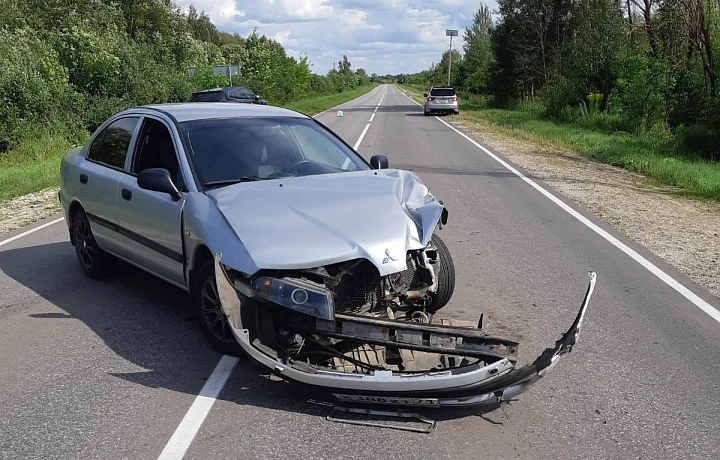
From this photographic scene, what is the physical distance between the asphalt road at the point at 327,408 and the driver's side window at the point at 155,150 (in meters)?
1.19

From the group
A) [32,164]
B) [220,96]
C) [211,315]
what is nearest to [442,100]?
[220,96]

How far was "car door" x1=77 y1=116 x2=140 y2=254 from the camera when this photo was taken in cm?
613

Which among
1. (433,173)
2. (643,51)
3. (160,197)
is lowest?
(433,173)

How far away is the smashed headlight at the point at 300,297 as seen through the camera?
12.9 feet

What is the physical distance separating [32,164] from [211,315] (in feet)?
43.7

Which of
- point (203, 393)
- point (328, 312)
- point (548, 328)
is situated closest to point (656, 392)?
point (548, 328)

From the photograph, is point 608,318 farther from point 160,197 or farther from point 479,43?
point 479,43

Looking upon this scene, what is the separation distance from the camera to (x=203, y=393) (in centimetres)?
429

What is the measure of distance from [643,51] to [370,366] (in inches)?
959

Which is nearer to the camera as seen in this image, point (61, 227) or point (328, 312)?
point (328, 312)

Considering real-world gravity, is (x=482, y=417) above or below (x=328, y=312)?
below

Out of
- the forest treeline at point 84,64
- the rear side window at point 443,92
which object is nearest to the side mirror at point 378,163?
the forest treeline at point 84,64

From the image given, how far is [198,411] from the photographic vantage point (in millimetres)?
4066

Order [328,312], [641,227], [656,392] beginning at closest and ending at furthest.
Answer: [328,312] → [656,392] → [641,227]
